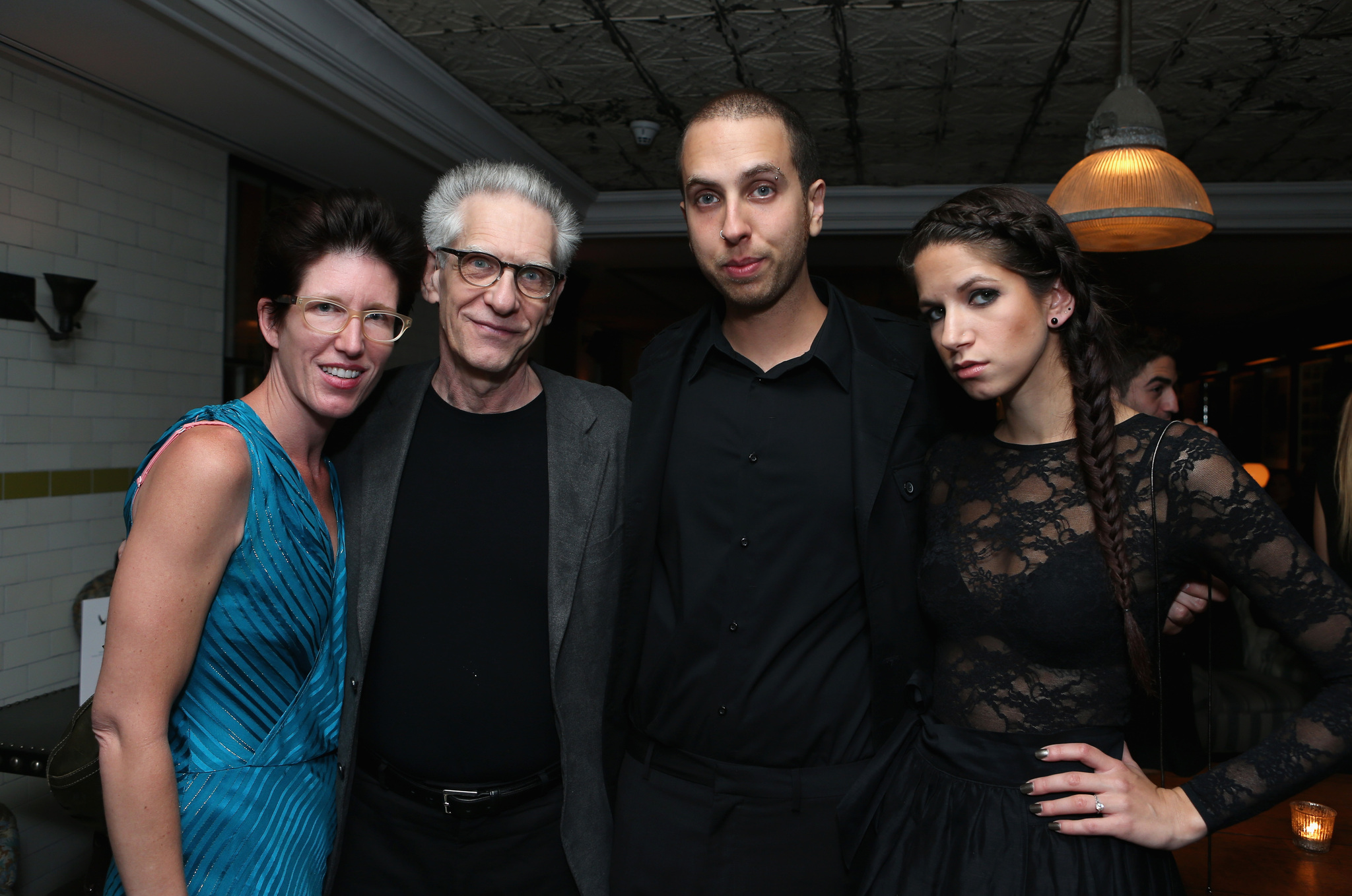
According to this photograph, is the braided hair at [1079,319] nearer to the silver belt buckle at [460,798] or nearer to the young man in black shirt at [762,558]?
the young man in black shirt at [762,558]

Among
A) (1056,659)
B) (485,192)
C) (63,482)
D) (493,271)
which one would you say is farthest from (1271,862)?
(63,482)

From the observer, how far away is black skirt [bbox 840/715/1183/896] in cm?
130

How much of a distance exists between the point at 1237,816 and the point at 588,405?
55.3 inches

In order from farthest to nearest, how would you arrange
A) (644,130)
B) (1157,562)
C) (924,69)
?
(644,130), (924,69), (1157,562)

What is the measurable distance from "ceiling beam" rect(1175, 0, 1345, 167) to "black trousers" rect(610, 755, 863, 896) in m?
4.34

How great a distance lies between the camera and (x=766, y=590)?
1.69m

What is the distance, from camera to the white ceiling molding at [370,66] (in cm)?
336

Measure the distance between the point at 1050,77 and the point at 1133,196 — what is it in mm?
2038

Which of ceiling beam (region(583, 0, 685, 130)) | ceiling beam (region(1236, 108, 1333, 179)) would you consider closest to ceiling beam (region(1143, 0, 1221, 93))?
ceiling beam (region(1236, 108, 1333, 179))

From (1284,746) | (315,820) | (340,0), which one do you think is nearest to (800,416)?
(1284,746)

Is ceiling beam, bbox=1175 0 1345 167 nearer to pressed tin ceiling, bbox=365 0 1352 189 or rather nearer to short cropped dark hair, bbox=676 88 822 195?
pressed tin ceiling, bbox=365 0 1352 189

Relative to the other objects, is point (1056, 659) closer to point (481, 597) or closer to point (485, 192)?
point (481, 597)

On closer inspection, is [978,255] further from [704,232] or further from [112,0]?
[112,0]

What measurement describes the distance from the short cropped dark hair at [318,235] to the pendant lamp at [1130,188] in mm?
2338
